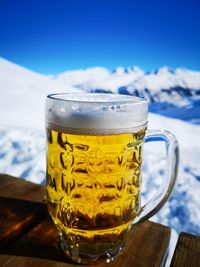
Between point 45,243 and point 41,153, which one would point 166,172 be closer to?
point 45,243

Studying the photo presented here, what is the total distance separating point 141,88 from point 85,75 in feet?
91.4

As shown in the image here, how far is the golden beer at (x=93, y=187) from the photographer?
2.00 ft

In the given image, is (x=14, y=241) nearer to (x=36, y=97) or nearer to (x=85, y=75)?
(x=36, y=97)

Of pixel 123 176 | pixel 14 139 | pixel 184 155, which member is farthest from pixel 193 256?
pixel 184 155

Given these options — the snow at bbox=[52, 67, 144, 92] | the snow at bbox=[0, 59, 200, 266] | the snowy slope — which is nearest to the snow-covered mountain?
the snow at bbox=[52, 67, 144, 92]

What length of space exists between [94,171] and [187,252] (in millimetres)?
319

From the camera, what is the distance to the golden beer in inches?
24.0

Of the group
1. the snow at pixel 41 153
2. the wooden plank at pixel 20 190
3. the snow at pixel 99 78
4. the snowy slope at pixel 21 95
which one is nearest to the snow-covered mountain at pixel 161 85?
the snow at pixel 99 78

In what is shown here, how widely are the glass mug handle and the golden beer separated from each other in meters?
0.05

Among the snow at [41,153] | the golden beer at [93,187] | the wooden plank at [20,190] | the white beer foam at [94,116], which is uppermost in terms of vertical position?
the white beer foam at [94,116]

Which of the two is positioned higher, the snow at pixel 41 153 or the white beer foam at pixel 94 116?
the white beer foam at pixel 94 116

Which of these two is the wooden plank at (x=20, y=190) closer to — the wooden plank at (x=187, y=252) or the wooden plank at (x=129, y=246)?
the wooden plank at (x=129, y=246)

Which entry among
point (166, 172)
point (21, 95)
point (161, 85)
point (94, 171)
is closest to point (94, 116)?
point (94, 171)

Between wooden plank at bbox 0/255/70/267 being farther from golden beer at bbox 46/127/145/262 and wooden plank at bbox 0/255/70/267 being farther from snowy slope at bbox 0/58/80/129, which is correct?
snowy slope at bbox 0/58/80/129
